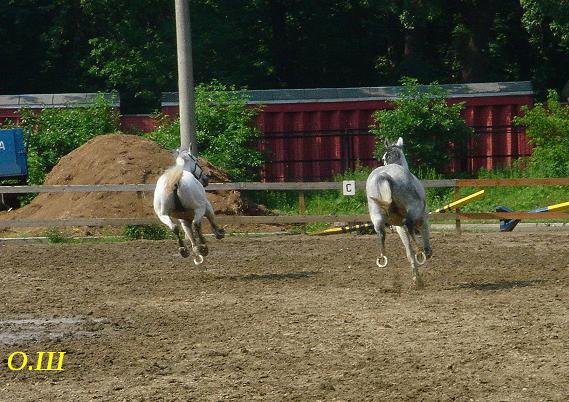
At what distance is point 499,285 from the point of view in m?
14.3

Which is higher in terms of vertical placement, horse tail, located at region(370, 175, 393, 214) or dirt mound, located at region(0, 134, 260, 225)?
horse tail, located at region(370, 175, 393, 214)

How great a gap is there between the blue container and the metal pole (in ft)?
21.8

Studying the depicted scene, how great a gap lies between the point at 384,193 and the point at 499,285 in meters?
1.89

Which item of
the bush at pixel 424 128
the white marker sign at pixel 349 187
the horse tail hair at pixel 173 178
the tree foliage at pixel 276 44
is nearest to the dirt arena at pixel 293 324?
the horse tail hair at pixel 173 178

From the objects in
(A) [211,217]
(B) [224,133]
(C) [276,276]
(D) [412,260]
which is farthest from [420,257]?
(B) [224,133]

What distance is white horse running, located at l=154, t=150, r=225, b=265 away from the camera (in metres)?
15.9

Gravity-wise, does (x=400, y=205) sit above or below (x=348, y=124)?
above

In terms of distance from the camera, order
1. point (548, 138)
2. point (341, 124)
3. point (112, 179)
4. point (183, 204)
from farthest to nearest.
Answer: point (341, 124) → point (548, 138) → point (112, 179) → point (183, 204)

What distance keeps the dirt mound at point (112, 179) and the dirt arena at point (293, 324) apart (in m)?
4.61

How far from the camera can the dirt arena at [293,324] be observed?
348 inches

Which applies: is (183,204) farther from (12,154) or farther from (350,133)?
A: (350,133)

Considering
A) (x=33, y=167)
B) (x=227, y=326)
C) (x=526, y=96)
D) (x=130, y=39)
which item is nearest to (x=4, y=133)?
(x=33, y=167)

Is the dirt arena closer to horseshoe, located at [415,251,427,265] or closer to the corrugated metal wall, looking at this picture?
horseshoe, located at [415,251,427,265]

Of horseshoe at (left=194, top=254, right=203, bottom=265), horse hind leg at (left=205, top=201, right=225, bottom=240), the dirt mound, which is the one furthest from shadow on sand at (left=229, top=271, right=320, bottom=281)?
the dirt mound
